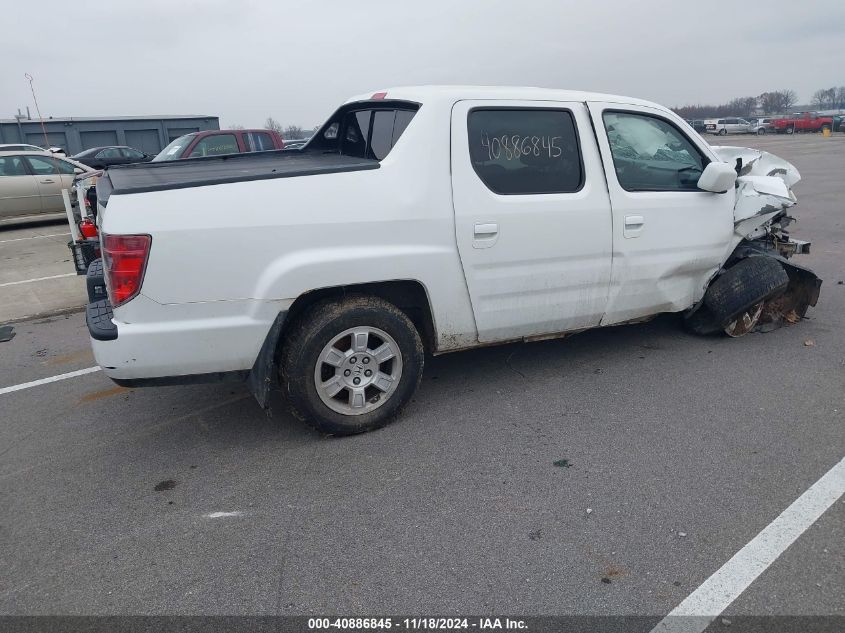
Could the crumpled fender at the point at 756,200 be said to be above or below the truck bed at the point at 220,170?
below

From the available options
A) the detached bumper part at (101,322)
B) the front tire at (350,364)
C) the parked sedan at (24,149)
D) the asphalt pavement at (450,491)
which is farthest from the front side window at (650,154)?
the parked sedan at (24,149)

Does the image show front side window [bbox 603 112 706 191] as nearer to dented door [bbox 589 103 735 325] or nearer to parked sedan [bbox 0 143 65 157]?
dented door [bbox 589 103 735 325]

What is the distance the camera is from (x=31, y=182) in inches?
511

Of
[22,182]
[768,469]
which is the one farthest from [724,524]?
[22,182]

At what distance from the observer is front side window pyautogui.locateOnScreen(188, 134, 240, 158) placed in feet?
37.9

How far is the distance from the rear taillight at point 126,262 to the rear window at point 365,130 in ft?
5.34

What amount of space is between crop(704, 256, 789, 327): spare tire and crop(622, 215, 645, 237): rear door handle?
1113 millimetres

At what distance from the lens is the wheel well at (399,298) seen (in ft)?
11.8

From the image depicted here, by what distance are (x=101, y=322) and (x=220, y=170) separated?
53.3 inches

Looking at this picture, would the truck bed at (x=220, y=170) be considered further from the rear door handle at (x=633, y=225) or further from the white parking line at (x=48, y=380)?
the rear door handle at (x=633, y=225)

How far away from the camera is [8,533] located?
9.85 ft

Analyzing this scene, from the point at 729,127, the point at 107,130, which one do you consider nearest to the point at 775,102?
the point at 729,127

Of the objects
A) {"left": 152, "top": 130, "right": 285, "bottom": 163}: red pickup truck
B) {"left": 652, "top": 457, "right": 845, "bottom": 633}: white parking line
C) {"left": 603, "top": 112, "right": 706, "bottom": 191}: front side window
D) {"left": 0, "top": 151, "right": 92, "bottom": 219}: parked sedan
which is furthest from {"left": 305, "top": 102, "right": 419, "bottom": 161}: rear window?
{"left": 0, "top": 151, "right": 92, "bottom": 219}: parked sedan

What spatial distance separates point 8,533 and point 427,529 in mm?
1948
